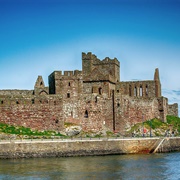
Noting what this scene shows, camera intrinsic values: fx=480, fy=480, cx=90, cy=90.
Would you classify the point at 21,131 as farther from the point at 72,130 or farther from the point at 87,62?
the point at 87,62

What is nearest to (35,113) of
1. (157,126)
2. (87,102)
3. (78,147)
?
(87,102)

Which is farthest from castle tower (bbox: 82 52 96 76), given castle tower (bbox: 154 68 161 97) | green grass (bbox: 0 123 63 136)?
green grass (bbox: 0 123 63 136)

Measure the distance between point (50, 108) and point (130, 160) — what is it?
68.8ft

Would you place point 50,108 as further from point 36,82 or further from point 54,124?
point 36,82

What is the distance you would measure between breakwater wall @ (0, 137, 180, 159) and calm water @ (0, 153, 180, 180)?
2119mm

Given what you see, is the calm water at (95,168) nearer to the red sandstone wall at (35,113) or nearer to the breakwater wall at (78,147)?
the breakwater wall at (78,147)

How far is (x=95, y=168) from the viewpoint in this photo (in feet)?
187

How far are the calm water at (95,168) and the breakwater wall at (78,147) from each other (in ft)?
6.95

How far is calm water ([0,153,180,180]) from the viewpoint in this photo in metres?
52.3

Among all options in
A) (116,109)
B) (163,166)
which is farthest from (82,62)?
(163,166)

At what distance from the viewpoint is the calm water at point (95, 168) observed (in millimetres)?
52281

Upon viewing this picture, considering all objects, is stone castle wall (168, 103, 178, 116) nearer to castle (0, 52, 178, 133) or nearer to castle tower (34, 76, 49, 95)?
castle (0, 52, 178, 133)

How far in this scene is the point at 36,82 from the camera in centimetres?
9412

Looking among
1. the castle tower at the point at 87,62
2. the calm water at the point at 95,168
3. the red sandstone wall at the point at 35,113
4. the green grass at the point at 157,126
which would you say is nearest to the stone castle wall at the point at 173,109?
the green grass at the point at 157,126
